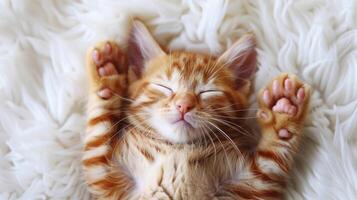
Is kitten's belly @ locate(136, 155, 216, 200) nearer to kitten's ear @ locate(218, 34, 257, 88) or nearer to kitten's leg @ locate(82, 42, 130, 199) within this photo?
kitten's leg @ locate(82, 42, 130, 199)

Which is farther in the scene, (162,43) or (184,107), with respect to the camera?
(162,43)

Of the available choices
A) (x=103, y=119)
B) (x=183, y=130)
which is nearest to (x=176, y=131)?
(x=183, y=130)

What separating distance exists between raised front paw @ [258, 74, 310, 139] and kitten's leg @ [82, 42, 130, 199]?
0.70 ft

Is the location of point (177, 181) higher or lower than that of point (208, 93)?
lower

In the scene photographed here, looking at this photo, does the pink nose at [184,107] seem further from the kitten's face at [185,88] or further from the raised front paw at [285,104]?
the raised front paw at [285,104]

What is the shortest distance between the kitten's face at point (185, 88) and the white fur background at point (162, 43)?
1.2 inches

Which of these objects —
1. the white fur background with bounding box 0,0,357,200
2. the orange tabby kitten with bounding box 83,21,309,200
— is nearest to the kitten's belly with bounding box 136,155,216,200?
the orange tabby kitten with bounding box 83,21,309,200

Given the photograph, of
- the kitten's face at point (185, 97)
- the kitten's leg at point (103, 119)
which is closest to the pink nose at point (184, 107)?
the kitten's face at point (185, 97)

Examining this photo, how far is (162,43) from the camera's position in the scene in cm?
85

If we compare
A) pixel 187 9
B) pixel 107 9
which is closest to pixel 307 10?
pixel 187 9

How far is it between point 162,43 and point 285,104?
0.74 feet

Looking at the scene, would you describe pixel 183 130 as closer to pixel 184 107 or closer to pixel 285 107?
pixel 184 107

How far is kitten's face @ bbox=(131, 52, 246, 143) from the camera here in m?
0.73

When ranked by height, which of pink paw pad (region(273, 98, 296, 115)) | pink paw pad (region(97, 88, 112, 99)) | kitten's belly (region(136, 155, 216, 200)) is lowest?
kitten's belly (region(136, 155, 216, 200))
